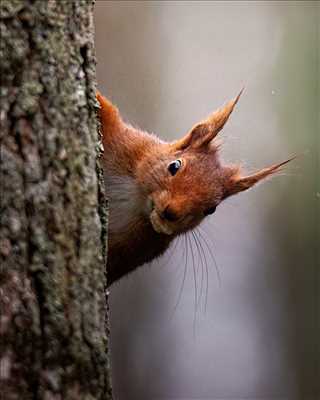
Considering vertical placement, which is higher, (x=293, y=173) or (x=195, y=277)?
(x=293, y=173)

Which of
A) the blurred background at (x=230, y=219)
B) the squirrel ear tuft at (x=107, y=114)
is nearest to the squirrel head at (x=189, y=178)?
the squirrel ear tuft at (x=107, y=114)

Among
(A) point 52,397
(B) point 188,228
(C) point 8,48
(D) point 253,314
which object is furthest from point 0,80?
(D) point 253,314

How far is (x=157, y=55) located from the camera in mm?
2166

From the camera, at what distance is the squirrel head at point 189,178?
1.50 m

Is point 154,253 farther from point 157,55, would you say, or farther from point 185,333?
point 157,55

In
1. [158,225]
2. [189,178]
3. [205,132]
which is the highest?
[205,132]

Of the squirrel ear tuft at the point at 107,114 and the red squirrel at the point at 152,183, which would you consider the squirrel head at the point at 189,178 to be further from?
the squirrel ear tuft at the point at 107,114

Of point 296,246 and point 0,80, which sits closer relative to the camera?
point 0,80

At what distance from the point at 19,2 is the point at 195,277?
132 centimetres

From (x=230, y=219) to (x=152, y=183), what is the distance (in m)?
0.63

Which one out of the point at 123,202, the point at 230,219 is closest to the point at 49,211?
the point at 123,202

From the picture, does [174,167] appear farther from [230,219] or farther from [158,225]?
[230,219]

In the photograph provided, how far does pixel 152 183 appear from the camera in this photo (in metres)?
1.56

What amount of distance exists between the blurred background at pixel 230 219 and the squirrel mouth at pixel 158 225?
22.1 inches
